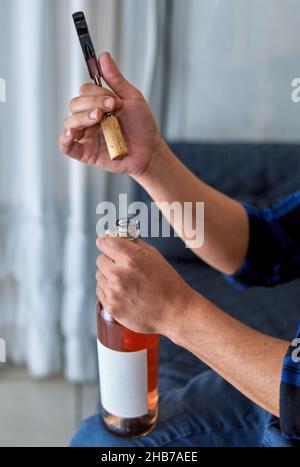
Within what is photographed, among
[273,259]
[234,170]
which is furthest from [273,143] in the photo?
[273,259]

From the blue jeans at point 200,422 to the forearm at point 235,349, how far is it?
11 centimetres

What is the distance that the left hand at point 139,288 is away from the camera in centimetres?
63

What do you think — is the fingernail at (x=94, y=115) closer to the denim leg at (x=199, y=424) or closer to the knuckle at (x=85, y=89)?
the knuckle at (x=85, y=89)

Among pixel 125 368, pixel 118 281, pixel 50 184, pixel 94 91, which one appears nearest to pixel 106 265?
pixel 118 281

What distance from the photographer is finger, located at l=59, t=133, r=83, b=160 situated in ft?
2.53

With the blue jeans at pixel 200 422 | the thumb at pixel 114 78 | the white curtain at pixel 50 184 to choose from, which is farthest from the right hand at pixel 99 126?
the white curtain at pixel 50 184

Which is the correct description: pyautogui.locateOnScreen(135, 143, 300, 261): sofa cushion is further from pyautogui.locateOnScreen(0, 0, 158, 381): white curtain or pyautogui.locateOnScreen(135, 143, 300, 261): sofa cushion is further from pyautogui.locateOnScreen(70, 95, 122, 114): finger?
pyautogui.locateOnScreen(70, 95, 122, 114): finger

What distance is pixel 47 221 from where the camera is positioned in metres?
1.41

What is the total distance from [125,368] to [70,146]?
1.05ft

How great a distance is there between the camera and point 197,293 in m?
0.68

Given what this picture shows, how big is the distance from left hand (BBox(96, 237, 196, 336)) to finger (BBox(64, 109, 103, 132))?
0.17 metres

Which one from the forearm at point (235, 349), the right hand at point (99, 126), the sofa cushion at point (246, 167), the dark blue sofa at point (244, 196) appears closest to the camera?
the forearm at point (235, 349)

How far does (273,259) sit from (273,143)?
0.61 meters

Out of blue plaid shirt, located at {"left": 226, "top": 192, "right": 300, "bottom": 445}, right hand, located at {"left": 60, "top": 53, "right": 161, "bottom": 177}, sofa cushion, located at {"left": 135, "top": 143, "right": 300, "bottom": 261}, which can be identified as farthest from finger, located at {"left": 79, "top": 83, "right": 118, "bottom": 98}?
sofa cushion, located at {"left": 135, "top": 143, "right": 300, "bottom": 261}
